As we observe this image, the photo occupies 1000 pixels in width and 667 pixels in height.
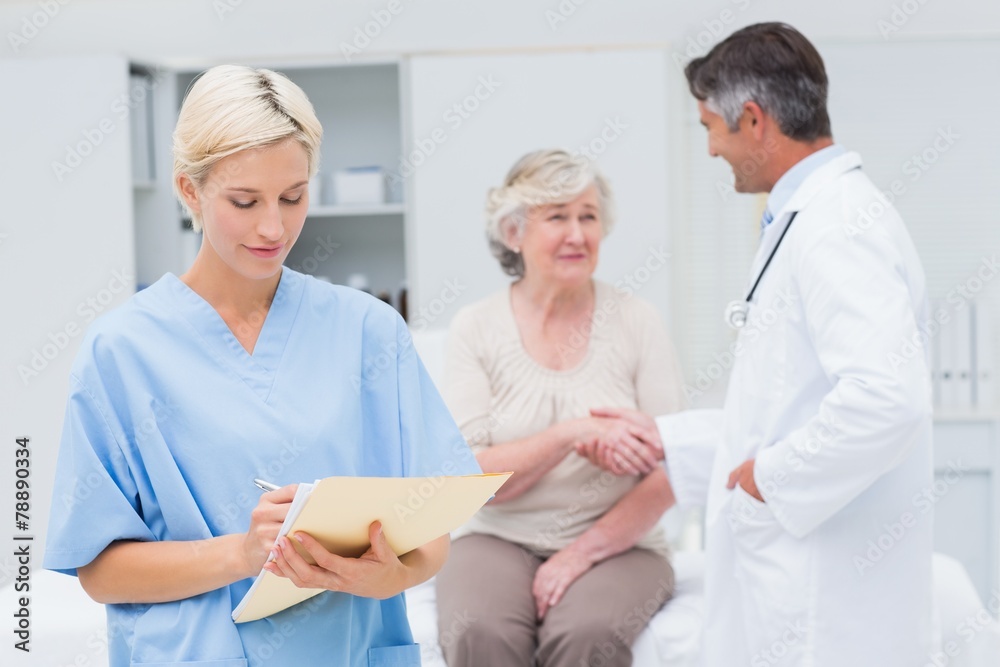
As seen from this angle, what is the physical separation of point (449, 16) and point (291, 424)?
2.72 m

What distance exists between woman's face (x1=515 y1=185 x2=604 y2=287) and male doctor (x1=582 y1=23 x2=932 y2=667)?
18.2 inches

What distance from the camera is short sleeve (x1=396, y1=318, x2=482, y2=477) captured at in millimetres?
1232

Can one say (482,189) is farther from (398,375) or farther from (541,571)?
(398,375)

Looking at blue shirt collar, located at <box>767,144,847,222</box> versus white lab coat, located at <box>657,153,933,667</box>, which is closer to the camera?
white lab coat, located at <box>657,153,933,667</box>

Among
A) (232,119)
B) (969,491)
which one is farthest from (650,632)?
(969,491)

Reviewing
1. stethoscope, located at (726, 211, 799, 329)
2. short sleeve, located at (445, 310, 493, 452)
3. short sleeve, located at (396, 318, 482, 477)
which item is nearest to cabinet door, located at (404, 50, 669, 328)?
short sleeve, located at (445, 310, 493, 452)

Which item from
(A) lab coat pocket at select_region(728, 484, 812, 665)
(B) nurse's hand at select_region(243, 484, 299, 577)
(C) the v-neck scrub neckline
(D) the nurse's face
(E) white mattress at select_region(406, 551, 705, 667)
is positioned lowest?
(E) white mattress at select_region(406, 551, 705, 667)

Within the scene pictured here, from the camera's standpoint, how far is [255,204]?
3.74 feet

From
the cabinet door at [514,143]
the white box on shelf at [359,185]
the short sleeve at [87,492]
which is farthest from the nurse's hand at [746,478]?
the white box on shelf at [359,185]

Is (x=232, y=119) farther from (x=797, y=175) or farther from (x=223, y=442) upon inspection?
(x=797, y=175)

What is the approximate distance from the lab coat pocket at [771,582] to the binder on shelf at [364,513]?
637 mm

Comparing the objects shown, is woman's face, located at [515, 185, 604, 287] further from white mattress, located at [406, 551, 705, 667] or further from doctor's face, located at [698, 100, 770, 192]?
white mattress, located at [406, 551, 705, 667]

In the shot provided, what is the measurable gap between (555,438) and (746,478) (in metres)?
0.48

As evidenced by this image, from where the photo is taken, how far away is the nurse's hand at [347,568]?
102cm
